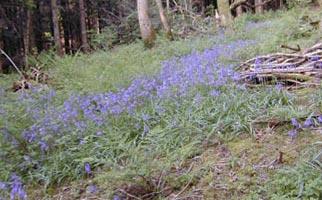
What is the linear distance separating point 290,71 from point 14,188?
333cm

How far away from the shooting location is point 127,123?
425 cm

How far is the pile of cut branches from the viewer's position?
186 inches

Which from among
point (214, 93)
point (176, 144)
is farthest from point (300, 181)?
point (214, 93)

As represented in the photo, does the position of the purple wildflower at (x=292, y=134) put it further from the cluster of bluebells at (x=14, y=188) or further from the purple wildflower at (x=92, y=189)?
the cluster of bluebells at (x=14, y=188)

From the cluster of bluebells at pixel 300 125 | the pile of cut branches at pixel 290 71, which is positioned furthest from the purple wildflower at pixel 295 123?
the pile of cut branches at pixel 290 71

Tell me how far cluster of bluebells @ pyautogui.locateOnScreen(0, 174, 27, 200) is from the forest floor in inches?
2.3

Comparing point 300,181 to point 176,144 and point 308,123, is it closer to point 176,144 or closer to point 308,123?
point 308,123

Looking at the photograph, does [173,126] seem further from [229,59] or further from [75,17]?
[75,17]

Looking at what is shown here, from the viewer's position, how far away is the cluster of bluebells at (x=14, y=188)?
123 inches

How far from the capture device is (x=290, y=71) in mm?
4848

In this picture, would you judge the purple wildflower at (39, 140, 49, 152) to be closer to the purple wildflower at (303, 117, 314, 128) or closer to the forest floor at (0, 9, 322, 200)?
the forest floor at (0, 9, 322, 200)

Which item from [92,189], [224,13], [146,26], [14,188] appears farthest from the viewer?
[224,13]

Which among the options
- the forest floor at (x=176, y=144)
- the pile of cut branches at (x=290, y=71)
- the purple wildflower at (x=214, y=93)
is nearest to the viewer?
the forest floor at (x=176, y=144)

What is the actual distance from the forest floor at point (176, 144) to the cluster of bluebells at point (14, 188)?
2.3 inches
